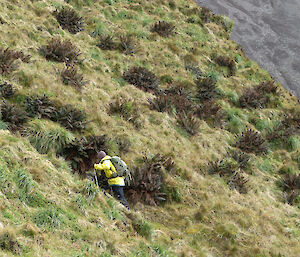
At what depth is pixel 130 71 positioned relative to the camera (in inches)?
581

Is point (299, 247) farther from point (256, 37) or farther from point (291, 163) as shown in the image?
point (256, 37)

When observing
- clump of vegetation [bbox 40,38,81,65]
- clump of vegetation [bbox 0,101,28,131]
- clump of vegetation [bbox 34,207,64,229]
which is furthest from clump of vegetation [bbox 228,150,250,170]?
clump of vegetation [bbox 34,207,64,229]

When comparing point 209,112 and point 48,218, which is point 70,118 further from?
point 209,112

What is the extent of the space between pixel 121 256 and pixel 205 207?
13.4 feet

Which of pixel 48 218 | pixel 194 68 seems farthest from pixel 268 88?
pixel 48 218

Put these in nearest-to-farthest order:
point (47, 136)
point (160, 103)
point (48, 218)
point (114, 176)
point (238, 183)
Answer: point (48, 218), point (114, 176), point (47, 136), point (238, 183), point (160, 103)

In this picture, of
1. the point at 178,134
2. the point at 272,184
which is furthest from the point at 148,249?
the point at 272,184

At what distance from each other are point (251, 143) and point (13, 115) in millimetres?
9271

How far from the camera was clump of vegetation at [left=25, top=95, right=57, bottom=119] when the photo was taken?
9.48 m

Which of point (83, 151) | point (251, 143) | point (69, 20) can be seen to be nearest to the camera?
point (83, 151)

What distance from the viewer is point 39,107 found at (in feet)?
31.5

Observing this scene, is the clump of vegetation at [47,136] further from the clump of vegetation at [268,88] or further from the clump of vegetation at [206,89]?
the clump of vegetation at [268,88]

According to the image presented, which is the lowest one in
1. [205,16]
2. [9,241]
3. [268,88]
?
[268,88]

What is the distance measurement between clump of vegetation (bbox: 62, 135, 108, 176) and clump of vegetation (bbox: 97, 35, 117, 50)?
7199 mm
